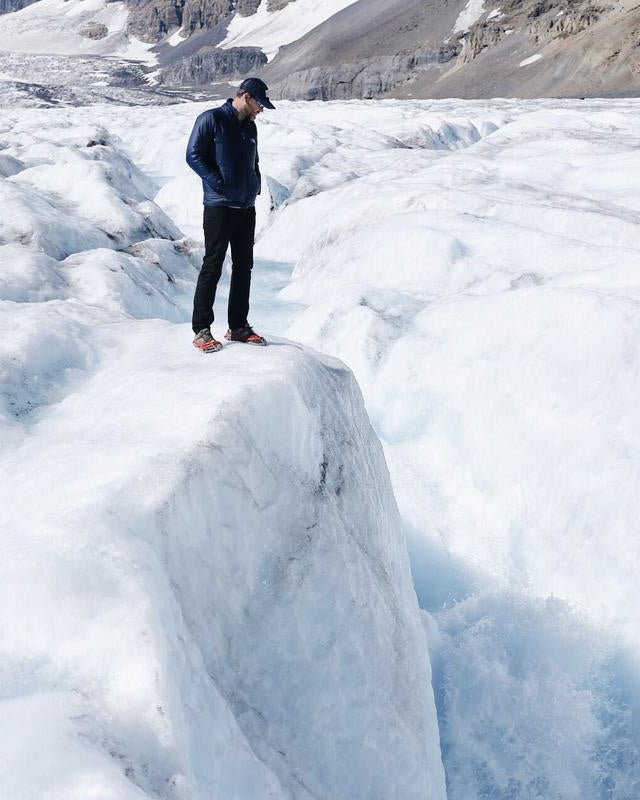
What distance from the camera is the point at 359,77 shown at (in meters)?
94.5

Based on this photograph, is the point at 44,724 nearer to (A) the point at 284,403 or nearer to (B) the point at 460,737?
(A) the point at 284,403

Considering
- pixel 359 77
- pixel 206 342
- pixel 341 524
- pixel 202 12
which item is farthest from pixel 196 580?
pixel 202 12

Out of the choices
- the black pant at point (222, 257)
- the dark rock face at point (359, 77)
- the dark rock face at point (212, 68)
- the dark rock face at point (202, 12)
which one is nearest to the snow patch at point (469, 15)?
the dark rock face at point (359, 77)

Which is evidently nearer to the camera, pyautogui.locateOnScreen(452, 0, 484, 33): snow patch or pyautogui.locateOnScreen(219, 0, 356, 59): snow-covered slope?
pyautogui.locateOnScreen(452, 0, 484, 33): snow patch

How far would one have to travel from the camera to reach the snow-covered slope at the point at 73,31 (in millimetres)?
149625

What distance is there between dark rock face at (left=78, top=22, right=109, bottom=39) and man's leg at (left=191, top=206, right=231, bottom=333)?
593ft

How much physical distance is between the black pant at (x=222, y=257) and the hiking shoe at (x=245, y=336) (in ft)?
0.14

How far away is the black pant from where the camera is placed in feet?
13.0

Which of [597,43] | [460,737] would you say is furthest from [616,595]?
[597,43]

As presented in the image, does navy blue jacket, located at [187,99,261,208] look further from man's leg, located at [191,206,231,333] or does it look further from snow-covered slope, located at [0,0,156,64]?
snow-covered slope, located at [0,0,156,64]

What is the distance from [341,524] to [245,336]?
149 cm

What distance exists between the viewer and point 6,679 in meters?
1.74

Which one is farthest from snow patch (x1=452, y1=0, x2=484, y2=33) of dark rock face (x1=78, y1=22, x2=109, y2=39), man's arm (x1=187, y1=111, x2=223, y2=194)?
man's arm (x1=187, y1=111, x2=223, y2=194)

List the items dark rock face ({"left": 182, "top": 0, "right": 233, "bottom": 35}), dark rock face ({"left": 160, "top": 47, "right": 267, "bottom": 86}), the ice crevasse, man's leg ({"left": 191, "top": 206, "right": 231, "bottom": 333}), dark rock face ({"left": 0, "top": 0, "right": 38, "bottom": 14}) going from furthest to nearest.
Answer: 1. dark rock face ({"left": 0, "top": 0, "right": 38, "bottom": 14})
2. dark rock face ({"left": 182, "top": 0, "right": 233, "bottom": 35})
3. dark rock face ({"left": 160, "top": 47, "right": 267, "bottom": 86})
4. man's leg ({"left": 191, "top": 206, "right": 231, "bottom": 333})
5. the ice crevasse
